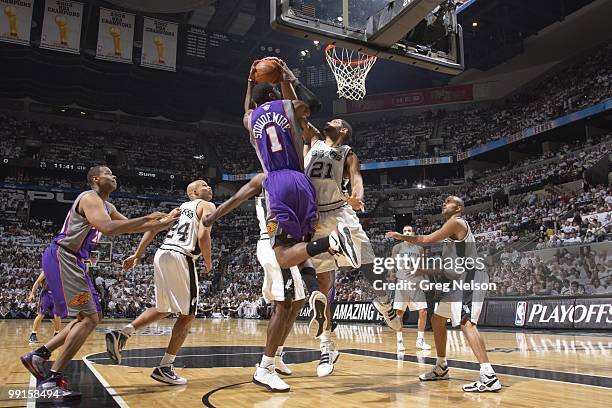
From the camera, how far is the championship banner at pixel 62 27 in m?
20.8

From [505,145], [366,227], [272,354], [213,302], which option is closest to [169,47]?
[213,302]

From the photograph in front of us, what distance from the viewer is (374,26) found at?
700 centimetres

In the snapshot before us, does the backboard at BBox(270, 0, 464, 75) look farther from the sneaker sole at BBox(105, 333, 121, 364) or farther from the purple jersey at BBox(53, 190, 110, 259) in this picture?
the sneaker sole at BBox(105, 333, 121, 364)

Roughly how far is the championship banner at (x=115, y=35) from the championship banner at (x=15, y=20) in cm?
286

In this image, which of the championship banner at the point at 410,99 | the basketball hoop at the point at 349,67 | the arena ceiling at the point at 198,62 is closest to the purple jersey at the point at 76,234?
the basketball hoop at the point at 349,67

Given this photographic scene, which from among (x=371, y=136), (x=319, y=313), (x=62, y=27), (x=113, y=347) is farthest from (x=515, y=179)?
(x=113, y=347)

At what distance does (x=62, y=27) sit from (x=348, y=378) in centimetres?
2131

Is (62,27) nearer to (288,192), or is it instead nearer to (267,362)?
(288,192)

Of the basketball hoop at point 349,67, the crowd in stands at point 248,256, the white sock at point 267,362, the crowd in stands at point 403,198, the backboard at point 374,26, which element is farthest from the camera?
the crowd in stands at point 403,198

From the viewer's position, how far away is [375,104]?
3591 centimetres

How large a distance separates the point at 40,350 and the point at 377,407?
9.12ft

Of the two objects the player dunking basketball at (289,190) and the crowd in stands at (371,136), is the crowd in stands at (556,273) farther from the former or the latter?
the crowd in stands at (371,136)

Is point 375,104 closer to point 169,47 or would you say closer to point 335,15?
point 169,47

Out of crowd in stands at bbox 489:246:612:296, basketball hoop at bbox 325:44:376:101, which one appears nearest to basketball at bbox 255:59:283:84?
basketball hoop at bbox 325:44:376:101
